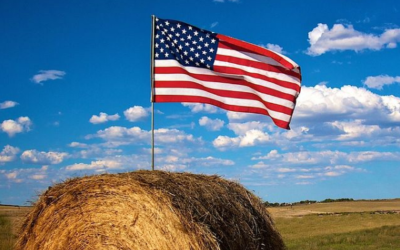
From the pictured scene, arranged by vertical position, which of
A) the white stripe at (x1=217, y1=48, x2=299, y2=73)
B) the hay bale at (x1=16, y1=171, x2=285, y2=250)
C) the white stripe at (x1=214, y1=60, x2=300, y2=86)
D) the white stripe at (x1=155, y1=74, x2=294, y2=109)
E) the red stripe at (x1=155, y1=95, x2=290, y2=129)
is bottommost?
the hay bale at (x1=16, y1=171, x2=285, y2=250)

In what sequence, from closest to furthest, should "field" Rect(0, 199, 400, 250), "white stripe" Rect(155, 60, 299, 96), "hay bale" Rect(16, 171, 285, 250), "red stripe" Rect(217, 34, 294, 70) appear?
"hay bale" Rect(16, 171, 285, 250) < "field" Rect(0, 199, 400, 250) < "white stripe" Rect(155, 60, 299, 96) < "red stripe" Rect(217, 34, 294, 70)

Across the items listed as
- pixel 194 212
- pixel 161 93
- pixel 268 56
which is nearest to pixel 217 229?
pixel 194 212

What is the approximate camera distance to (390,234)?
19406 millimetres

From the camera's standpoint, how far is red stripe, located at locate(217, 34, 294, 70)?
11373 millimetres

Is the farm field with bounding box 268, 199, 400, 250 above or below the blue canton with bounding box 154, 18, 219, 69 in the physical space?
below

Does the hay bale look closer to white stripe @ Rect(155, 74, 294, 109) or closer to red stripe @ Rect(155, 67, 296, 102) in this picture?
white stripe @ Rect(155, 74, 294, 109)

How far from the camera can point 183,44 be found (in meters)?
11.4

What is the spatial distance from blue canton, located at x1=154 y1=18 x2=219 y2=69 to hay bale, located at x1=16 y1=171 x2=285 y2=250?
352 cm

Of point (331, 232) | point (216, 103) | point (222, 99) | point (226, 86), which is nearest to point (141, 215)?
point (216, 103)

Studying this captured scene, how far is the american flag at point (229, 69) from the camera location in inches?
441

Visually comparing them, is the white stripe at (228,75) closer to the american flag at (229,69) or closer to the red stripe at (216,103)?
the american flag at (229,69)

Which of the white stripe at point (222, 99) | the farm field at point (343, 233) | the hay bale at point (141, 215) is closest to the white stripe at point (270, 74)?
the white stripe at point (222, 99)

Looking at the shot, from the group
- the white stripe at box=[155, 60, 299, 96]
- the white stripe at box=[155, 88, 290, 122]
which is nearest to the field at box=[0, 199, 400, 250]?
the white stripe at box=[155, 88, 290, 122]

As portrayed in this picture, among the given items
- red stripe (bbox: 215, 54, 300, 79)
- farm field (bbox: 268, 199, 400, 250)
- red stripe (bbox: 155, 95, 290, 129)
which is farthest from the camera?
farm field (bbox: 268, 199, 400, 250)
